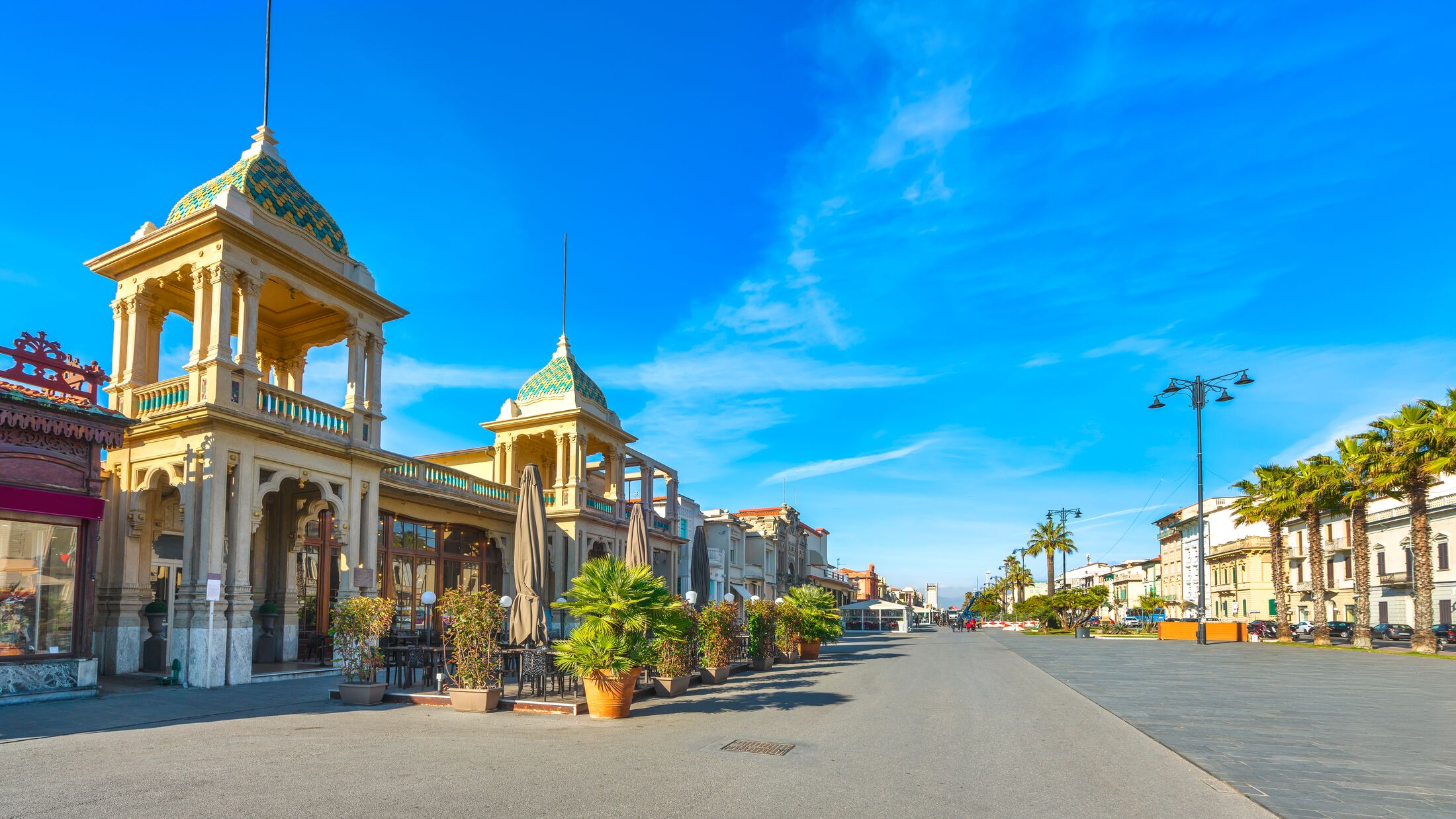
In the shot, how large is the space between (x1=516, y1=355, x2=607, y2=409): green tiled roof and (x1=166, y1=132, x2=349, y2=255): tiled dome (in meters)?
11.3

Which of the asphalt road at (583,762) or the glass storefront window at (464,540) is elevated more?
the glass storefront window at (464,540)

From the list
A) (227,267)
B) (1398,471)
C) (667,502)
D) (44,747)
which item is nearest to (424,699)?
(44,747)

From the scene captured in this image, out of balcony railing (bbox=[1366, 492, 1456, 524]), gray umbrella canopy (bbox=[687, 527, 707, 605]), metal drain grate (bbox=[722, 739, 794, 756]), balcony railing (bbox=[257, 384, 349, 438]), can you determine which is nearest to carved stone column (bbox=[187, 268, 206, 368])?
balcony railing (bbox=[257, 384, 349, 438])

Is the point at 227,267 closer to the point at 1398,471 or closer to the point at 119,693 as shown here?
the point at 119,693

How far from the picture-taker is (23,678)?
12.7 m

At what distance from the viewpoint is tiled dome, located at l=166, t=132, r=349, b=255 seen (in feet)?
59.0

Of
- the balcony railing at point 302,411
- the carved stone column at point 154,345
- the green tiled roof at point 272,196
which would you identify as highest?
the green tiled roof at point 272,196

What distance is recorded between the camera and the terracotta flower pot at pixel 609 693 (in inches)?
486

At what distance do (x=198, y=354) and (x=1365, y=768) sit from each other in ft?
63.6

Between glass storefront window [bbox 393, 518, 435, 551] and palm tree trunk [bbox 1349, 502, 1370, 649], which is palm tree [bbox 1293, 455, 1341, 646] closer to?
palm tree trunk [bbox 1349, 502, 1370, 649]

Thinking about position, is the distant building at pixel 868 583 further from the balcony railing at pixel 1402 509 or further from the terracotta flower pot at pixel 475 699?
the terracotta flower pot at pixel 475 699

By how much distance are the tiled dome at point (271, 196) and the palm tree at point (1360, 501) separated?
4005 cm

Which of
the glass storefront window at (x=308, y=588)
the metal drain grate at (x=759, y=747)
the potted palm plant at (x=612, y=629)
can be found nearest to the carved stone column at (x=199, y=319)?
the glass storefront window at (x=308, y=588)

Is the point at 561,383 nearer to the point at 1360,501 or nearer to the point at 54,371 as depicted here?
the point at 54,371
